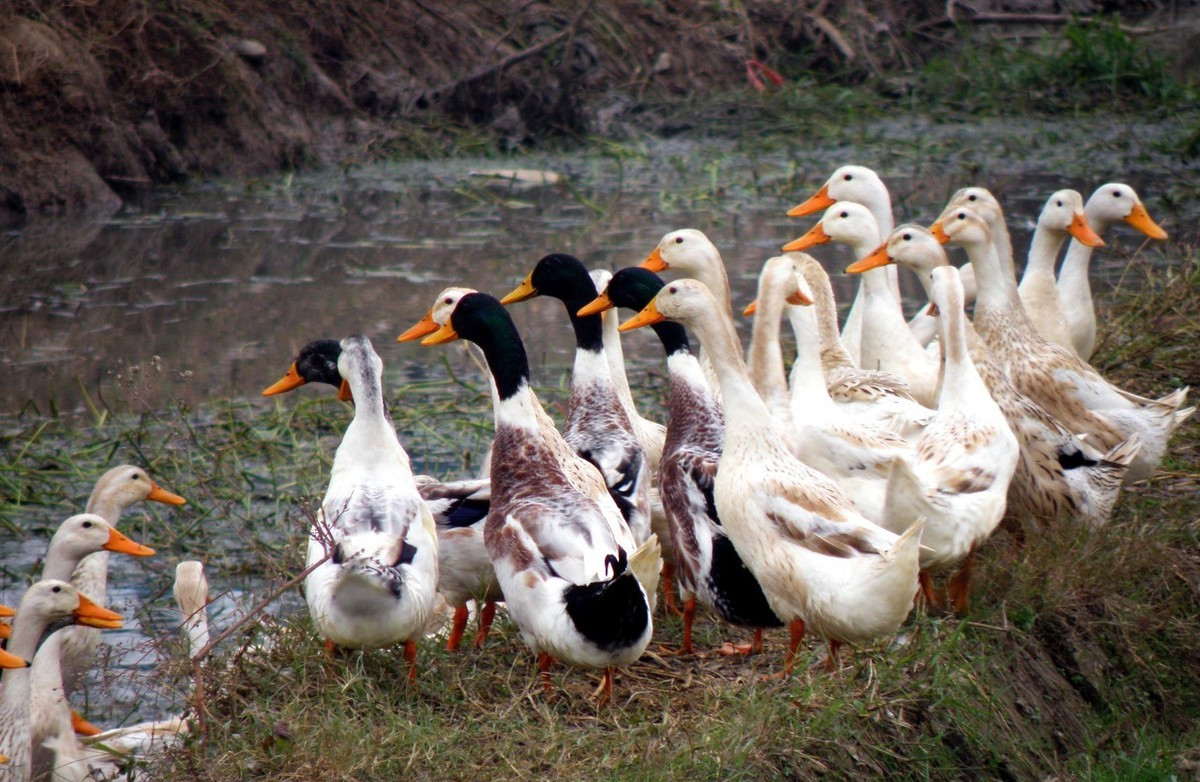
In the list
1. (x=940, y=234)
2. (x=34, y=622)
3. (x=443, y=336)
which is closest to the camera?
(x=34, y=622)

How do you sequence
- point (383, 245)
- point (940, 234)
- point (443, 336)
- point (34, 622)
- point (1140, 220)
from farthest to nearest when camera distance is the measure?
point (383, 245)
point (1140, 220)
point (940, 234)
point (443, 336)
point (34, 622)

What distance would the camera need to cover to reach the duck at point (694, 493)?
484 cm

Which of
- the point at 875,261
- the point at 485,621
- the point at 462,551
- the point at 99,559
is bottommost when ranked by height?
the point at 99,559

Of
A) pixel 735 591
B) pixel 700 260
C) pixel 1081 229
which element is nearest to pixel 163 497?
pixel 700 260

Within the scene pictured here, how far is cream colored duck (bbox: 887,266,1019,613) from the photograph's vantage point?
4668 millimetres

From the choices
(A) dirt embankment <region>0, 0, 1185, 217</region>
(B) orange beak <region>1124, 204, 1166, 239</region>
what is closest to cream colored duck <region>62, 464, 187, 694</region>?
(B) orange beak <region>1124, 204, 1166, 239</region>

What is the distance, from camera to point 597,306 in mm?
5656

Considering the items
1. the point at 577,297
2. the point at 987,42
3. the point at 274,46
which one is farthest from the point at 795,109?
the point at 577,297

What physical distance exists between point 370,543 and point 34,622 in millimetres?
1248

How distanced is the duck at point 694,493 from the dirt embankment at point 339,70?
22.5 feet

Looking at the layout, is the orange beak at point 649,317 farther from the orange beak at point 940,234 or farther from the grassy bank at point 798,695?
the orange beak at point 940,234

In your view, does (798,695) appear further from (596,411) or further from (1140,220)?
(1140,220)

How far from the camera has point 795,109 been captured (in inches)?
532

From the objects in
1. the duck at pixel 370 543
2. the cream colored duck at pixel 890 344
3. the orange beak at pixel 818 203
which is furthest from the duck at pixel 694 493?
the orange beak at pixel 818 203
